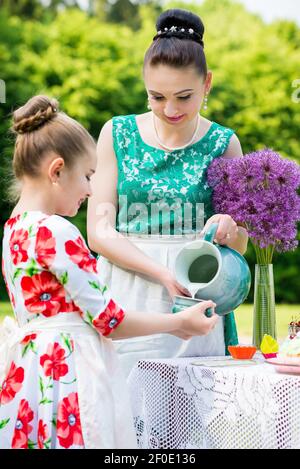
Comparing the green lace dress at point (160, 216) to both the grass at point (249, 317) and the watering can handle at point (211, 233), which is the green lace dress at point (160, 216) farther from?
the grass at point (249, 317)

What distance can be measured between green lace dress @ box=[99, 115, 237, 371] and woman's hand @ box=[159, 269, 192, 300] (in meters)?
0.13

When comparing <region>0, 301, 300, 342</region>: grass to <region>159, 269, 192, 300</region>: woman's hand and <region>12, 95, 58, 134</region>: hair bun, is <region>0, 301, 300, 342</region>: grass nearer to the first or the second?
<region>159, 269, 192, 300</region>: woman's hand

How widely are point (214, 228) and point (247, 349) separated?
0.43m

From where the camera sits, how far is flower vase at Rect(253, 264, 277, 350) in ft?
9.93

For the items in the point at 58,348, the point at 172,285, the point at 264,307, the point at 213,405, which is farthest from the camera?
the point at 264,307

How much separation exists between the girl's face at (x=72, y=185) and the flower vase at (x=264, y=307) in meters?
0.92

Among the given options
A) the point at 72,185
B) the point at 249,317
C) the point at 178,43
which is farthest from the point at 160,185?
the point at 249,317

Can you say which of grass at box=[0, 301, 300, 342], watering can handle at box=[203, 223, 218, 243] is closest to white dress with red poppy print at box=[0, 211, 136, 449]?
watering can handle at box=[203, 223, 218, 243]

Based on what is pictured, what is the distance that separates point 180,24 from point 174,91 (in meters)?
0.27

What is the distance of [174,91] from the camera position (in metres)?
2.83

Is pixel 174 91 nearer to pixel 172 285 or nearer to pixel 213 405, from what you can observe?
pixel 172 285

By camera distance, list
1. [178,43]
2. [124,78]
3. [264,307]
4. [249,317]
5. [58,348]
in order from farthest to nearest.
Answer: [249,317] < [124,78] < [264,307] < [178,43] < [58,348]

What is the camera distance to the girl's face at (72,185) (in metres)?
2.37

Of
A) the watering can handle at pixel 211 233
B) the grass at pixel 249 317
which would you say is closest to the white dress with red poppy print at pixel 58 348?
→ the watering can handle at pixel 211 233
